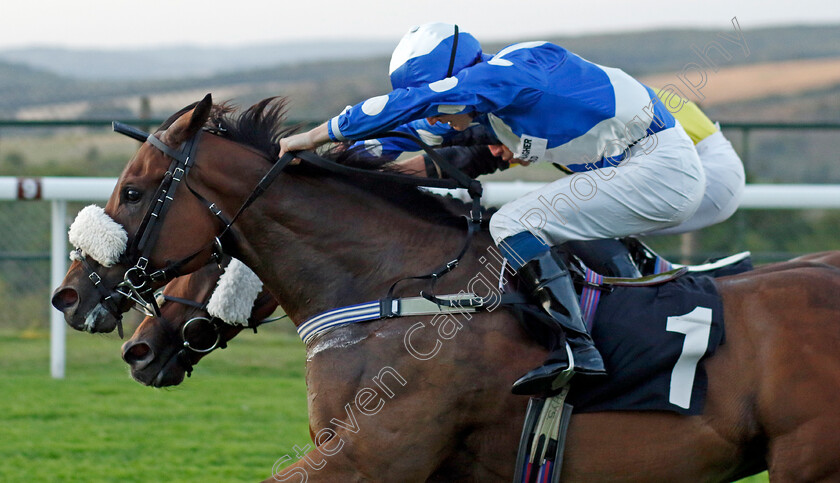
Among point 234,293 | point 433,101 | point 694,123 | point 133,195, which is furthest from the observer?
point 694,123

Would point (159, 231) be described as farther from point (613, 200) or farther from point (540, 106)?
point (613, 200)

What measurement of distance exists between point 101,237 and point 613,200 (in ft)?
5.05

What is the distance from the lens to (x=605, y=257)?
329 centimetres

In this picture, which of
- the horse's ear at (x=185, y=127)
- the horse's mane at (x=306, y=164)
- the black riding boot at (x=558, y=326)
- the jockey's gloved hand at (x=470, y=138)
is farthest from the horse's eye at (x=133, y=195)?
the jockey's gloved hand at (x=470, y=138)

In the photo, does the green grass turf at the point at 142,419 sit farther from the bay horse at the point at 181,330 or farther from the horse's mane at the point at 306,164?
the horse's mane at the point at 306,164

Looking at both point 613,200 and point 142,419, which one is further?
point 142,419

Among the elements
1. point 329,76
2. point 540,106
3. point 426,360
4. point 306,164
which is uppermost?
point 540,106

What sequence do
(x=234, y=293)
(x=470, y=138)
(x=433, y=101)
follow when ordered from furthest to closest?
(x=470, y=138) → (x=234, y=293) → (x=433, y=101)

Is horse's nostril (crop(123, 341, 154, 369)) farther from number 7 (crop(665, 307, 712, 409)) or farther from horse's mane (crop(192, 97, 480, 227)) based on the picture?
number 7 (crop(665, 307, 712, 409))

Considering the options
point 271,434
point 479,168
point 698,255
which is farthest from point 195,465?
point 698,255

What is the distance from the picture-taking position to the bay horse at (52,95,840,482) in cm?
268

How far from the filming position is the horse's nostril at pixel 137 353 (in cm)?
329

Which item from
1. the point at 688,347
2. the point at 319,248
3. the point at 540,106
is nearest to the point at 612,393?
the point at 688,347

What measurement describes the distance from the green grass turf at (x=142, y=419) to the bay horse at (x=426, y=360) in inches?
37.4
